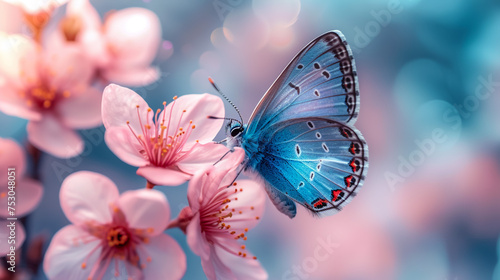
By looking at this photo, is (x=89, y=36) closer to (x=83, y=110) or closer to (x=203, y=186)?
(x=83, y=110)

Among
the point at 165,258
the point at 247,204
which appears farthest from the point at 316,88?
the point at 165,258

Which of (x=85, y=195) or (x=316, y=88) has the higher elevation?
(x=316, y=88)

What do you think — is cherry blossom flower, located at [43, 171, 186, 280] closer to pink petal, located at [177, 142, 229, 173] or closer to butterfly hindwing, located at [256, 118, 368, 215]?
pink petal, located at [177, 142, 229, 173]

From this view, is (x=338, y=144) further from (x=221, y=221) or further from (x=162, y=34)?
(x=162, y=34)

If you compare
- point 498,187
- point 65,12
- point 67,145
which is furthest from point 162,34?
point 498,187

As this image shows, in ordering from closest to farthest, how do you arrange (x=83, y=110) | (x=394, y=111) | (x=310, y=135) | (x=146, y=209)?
1. (x=146, y=209)
2. (x=83, y=110)
3. (x=310, y=135)
4. (x=394, y=111)

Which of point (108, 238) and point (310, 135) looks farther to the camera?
point (310, 135)

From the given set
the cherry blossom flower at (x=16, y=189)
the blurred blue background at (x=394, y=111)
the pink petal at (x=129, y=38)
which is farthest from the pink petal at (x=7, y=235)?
the blurred blue background at (x=394, y=111)

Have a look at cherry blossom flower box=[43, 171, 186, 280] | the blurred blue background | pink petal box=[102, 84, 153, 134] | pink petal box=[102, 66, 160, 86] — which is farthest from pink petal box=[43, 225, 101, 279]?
the blurred blue background
